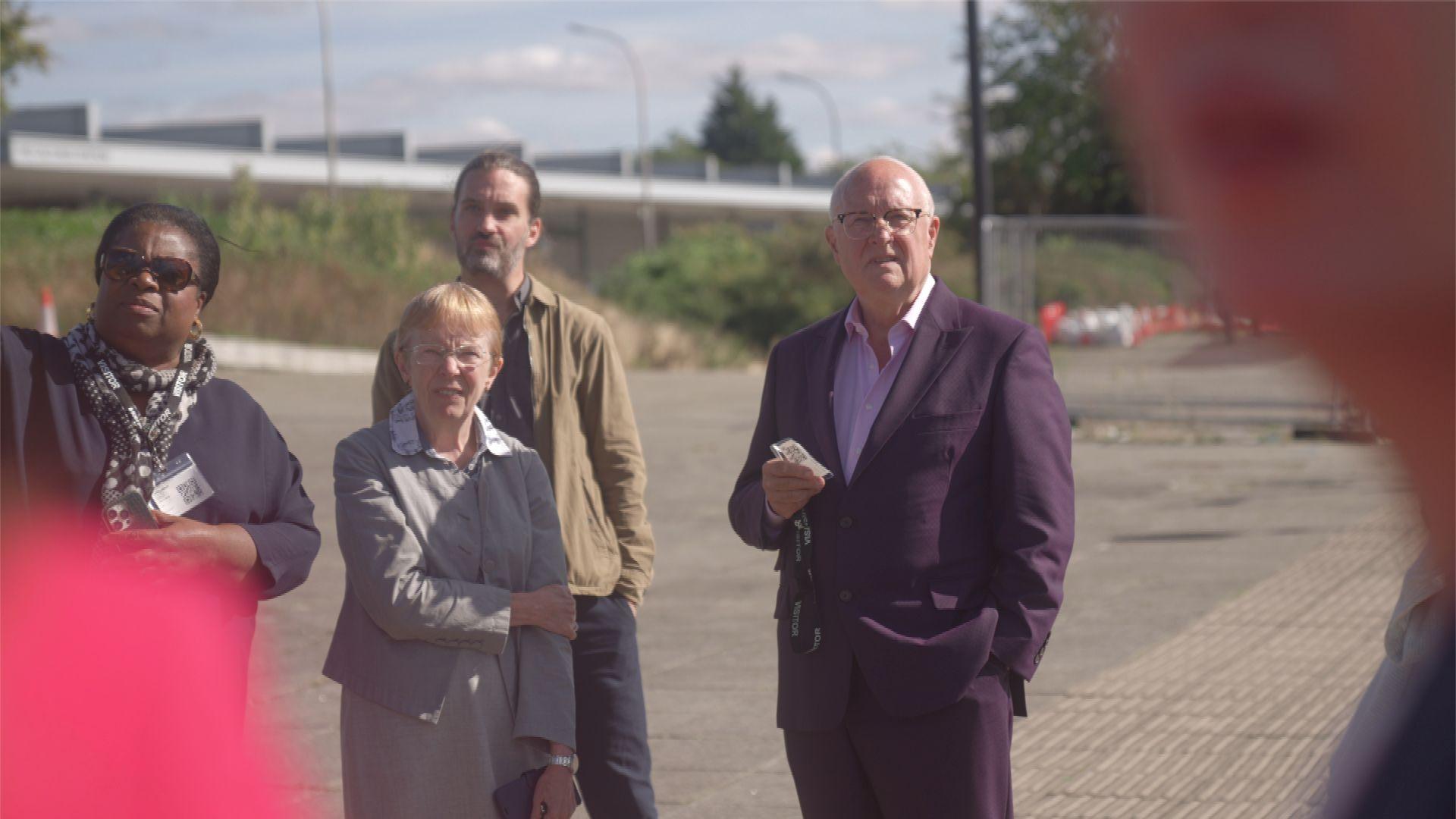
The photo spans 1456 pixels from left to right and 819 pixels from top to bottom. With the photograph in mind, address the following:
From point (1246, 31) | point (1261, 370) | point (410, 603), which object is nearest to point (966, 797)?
point (410, 603)

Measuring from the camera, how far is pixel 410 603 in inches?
132

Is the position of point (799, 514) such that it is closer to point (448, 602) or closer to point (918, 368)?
point (918, 368)

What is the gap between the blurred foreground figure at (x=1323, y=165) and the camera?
0.70m

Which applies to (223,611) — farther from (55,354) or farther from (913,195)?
(913,195)

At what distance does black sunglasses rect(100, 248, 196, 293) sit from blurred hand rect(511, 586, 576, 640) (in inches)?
39.9

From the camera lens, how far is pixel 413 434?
3.57 m

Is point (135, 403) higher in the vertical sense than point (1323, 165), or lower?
lower

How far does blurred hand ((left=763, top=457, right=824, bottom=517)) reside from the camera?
10.9ft

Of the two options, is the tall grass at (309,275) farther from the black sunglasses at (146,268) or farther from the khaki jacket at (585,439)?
the black sunglasses at (146,268)

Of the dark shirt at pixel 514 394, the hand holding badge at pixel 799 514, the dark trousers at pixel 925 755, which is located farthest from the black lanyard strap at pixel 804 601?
the dark shirt at pixel 514 394

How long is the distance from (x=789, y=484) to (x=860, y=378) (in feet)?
→ 1.30

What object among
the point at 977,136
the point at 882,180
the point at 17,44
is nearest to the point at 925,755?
the point at 882,180

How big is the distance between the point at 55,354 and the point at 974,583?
1.98 metres

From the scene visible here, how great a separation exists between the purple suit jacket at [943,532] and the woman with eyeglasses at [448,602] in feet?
1.93
